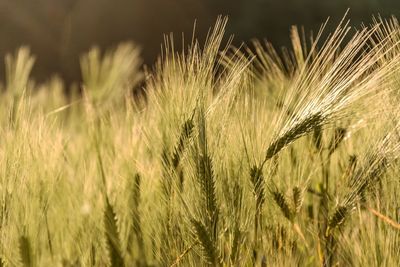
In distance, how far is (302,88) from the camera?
48 cm

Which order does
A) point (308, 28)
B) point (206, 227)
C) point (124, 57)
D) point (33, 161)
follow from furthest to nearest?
point (308, 28)
point (124, 57)
point (33, 161)
point (206, 227)

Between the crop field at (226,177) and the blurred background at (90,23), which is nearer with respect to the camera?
the crop field at (226,177)

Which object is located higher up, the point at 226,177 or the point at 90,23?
the point at 90,23

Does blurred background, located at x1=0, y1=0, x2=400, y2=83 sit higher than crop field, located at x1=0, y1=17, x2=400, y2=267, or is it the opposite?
blurred background, located at x1=0, y1=0, x2=400, y2=83

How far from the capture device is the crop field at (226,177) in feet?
1.46

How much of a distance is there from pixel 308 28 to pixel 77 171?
675 mm

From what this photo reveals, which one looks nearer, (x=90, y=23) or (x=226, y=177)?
(x=226, y=177)

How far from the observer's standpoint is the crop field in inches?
17.5

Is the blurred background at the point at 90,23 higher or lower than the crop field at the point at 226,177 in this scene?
higher

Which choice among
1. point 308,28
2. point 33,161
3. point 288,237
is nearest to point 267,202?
point 288,237

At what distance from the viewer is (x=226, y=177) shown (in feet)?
1.52

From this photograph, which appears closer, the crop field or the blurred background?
the crop field

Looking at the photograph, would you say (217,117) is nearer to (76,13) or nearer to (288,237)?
(288,237)

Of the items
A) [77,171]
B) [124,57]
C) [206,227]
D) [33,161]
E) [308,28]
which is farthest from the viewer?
[308,28]
